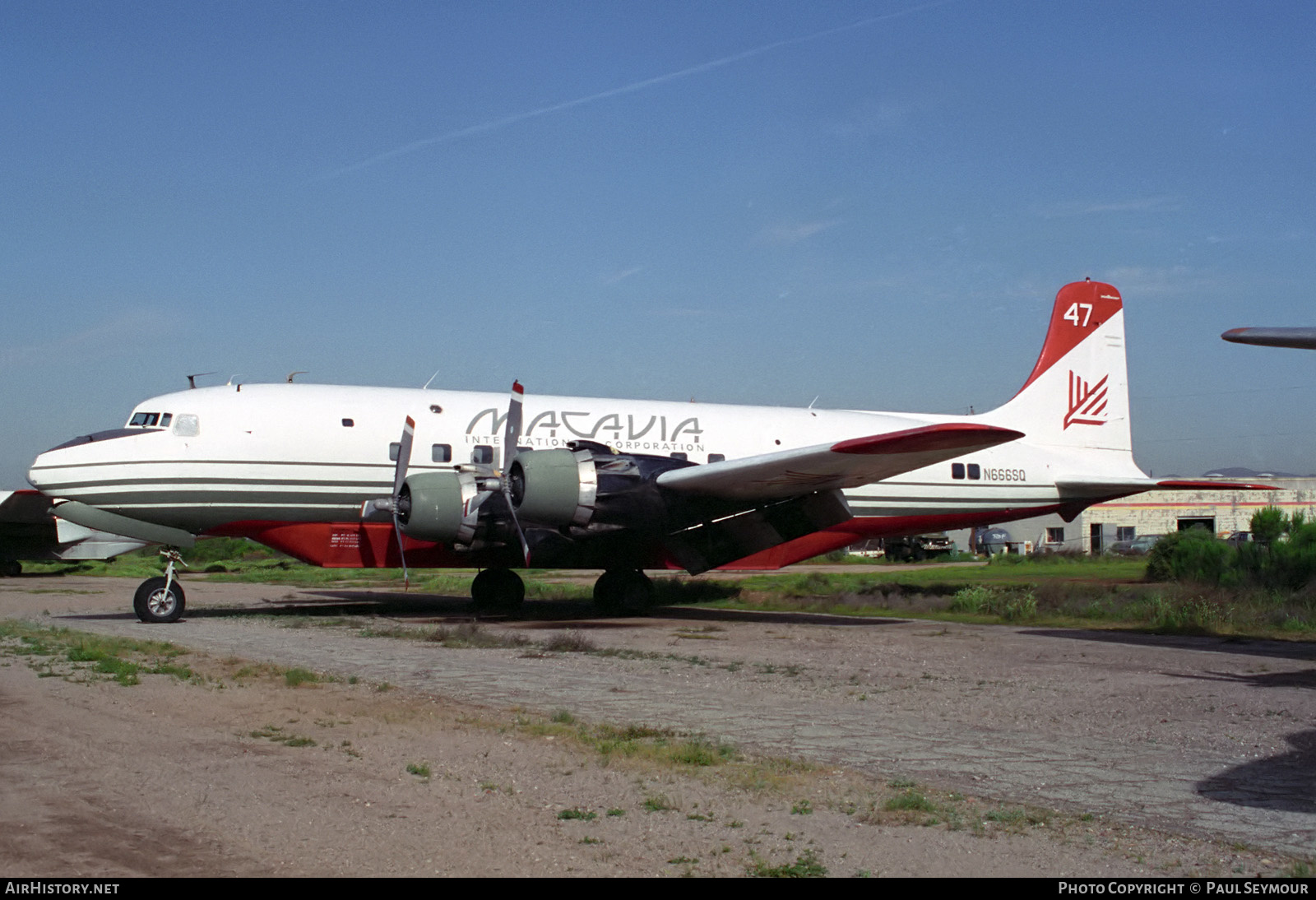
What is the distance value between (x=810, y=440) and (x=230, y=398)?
1006 cm

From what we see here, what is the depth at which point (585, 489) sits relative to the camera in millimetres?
15930

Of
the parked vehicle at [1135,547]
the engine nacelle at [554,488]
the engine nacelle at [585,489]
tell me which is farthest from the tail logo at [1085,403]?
the parked vehicle at [1135,547]

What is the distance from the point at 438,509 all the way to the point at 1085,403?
44.8 ft

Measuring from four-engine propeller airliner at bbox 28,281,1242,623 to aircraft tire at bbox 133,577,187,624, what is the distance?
1.0 inches

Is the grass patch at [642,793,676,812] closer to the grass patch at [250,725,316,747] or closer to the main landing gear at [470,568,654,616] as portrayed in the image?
the grass patch at [250,725,316,747]

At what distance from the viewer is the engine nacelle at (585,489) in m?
15.7

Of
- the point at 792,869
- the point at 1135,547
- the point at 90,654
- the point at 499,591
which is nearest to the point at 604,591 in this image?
the point at 499,591

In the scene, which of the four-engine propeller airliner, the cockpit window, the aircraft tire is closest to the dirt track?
the four-engine propeller airliner

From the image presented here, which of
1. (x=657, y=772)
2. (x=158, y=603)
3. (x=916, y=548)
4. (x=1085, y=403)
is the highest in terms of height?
(x=1085, y=403)

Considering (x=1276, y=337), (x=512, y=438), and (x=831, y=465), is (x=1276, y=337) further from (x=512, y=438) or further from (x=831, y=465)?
(x=512, y=438)

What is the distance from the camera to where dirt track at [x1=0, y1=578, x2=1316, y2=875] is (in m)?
4.83

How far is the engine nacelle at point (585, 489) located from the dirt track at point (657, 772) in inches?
120

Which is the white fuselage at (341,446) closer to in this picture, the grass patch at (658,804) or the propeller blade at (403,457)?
the propeller blade at (403,457)

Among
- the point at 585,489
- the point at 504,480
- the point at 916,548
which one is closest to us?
the point at 585,489
